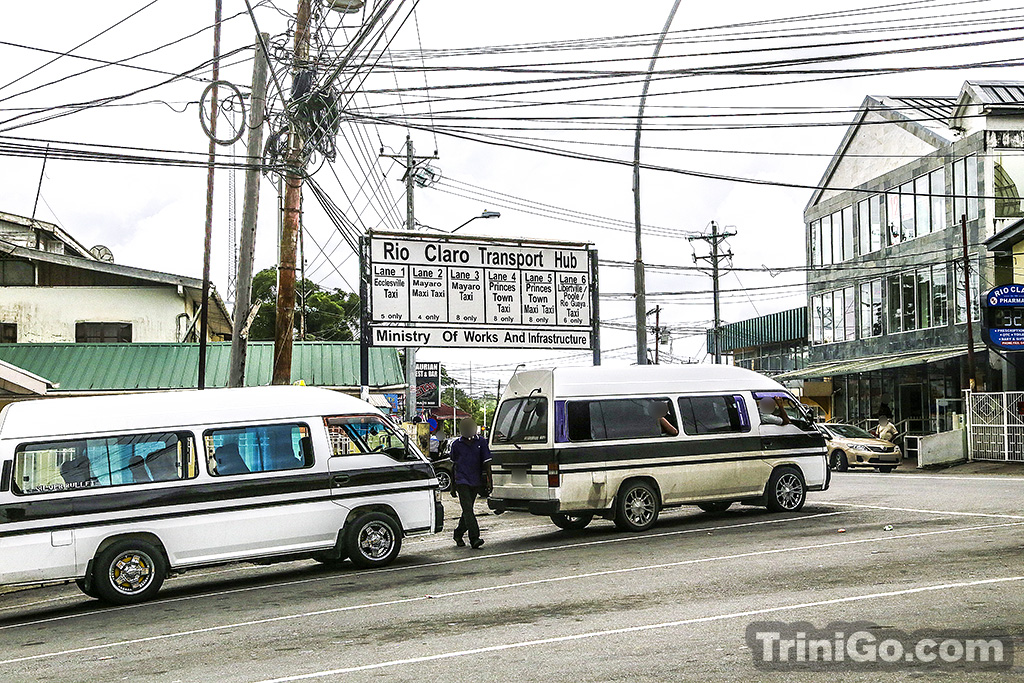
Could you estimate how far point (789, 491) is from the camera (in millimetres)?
17219

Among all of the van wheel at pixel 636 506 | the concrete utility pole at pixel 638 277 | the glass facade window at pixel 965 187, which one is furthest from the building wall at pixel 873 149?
the van wheel at pixel 636 506

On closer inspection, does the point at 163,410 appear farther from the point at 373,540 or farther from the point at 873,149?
the point at 873,149

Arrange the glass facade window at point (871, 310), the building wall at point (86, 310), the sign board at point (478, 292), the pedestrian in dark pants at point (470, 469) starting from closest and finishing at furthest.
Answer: the pedestrian in dark pants at point (470, 469)
the sign board at point (478, 292)
the building wall at point (86, 310)
the glass facade window at point (871, 310)

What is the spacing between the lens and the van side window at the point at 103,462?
12289 mm

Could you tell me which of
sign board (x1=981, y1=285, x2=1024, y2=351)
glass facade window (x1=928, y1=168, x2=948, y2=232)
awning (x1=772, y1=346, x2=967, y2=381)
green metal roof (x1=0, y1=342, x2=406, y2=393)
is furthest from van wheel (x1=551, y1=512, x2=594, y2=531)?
glass facade window (x1=928, y1=168, x2=948, y2=232)

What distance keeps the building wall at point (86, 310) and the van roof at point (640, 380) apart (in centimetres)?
1875

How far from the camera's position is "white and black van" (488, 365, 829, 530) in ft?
51.3

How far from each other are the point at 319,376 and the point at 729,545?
18199mm

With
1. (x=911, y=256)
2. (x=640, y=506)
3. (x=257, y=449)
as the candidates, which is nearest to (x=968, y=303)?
(x=911, y=256)

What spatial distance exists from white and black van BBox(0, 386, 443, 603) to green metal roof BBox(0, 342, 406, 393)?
15.5m

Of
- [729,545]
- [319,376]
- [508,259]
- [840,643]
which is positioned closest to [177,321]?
[319,376]

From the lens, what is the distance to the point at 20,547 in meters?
12.0

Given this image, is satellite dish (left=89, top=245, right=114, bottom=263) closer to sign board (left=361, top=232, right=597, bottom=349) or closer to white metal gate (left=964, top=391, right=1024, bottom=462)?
sign board (left=361, top=232, right=597, bottom=349)

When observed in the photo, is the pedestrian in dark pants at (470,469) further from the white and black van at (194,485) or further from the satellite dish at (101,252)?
the satellite dish at (101,252)
